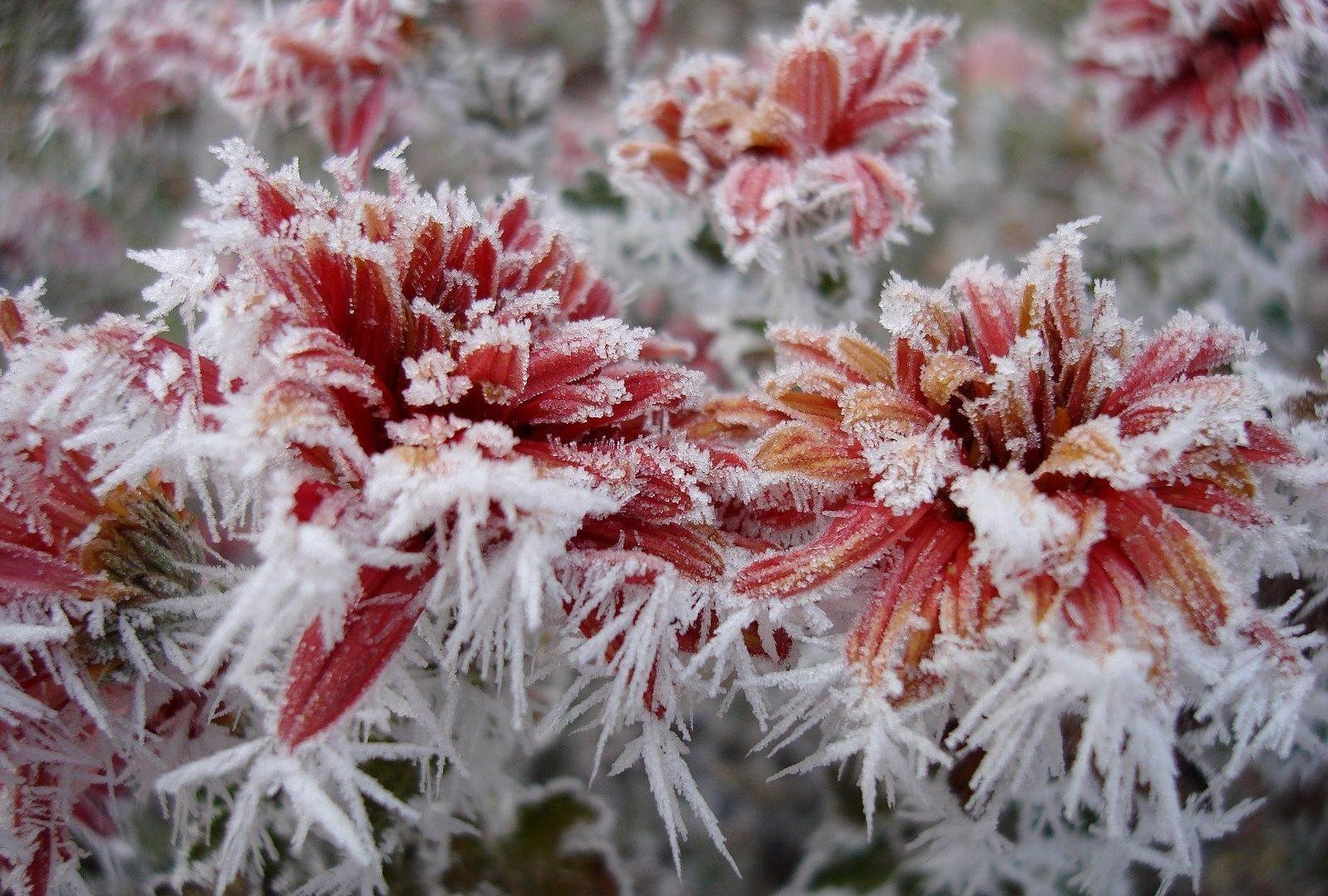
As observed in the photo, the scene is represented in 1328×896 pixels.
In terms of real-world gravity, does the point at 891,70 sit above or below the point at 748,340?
above

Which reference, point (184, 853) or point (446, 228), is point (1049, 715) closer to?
point (446, 228)

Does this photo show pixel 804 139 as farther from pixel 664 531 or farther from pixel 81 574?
pixel 81 574

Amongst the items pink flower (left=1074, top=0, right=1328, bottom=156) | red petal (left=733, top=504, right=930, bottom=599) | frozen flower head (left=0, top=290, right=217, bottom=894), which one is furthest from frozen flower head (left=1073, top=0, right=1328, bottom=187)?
frozen flower head (left=0, top=290, right=217, bottom=894)

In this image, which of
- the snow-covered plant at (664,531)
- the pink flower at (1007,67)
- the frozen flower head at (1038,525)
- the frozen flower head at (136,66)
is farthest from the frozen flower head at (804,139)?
the pink flower at (1007,67)

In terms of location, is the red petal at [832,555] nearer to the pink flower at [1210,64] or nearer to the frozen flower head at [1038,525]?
the frozen flower head at [1038,525]

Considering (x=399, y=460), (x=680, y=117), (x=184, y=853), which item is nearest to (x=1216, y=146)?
(x=680, y=117)

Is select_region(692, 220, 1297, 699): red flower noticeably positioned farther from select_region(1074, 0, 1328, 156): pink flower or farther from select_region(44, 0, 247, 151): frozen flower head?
select_region(44, 0, 247, 151): frozen flower head

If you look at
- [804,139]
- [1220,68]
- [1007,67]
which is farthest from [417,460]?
[1007,67]
